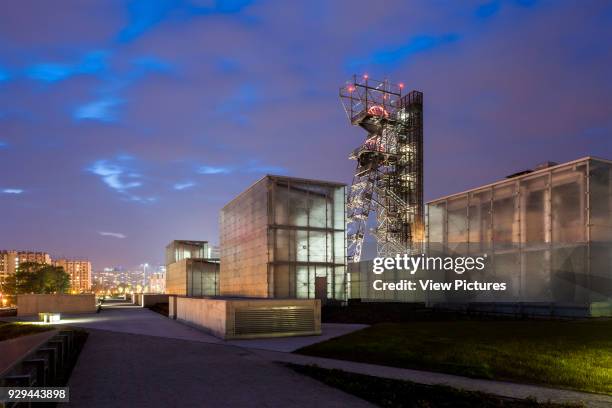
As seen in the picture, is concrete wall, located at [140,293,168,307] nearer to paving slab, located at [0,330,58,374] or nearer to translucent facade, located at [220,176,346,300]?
translucent facade, located at [220,176,346,300]

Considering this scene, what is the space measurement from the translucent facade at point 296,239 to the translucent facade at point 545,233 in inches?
381

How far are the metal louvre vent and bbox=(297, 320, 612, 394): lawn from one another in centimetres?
256

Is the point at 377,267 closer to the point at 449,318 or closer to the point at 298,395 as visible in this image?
the point at 449,318

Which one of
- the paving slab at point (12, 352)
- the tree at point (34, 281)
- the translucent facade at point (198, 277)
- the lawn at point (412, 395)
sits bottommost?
the tree at point (34, 281)

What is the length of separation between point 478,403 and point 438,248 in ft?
93.0

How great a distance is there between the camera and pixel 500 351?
14695 millimetres

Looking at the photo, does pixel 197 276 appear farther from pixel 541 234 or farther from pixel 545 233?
pixel 545 233

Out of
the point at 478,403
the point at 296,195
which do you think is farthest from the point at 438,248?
the point at 478,403

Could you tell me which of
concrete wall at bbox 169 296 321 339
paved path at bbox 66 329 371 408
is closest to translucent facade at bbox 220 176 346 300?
concrete wall at bbox 169 296 321 339

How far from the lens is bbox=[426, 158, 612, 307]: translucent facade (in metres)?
25.8

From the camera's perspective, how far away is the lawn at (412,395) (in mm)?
9148

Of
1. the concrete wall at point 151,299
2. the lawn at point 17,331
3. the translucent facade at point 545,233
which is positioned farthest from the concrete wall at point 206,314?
the concrete wall at point 151,299

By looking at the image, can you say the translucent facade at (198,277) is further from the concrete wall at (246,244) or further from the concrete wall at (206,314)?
the concrete wall at (206,314)

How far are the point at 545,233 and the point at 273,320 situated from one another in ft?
58.7
